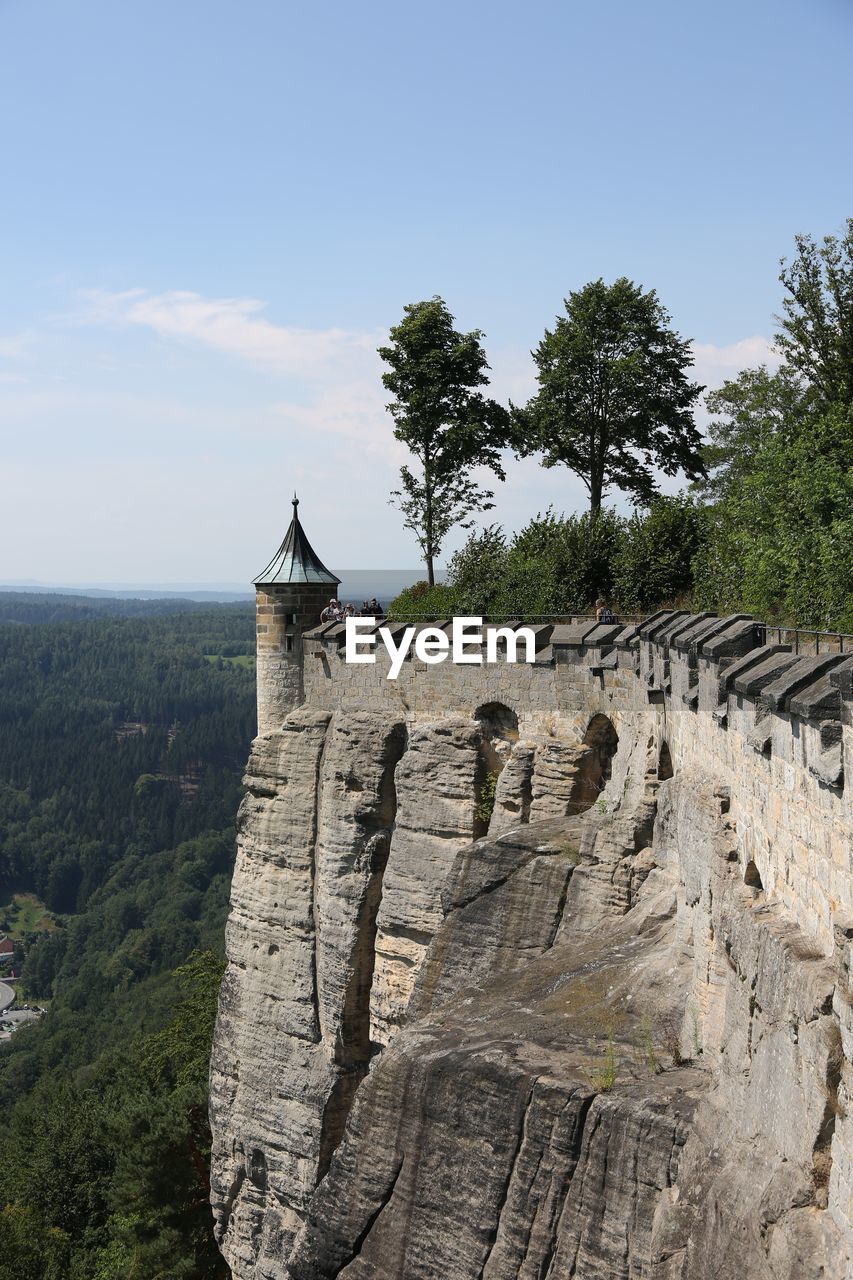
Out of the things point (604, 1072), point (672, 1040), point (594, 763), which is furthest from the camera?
point (594, 763)

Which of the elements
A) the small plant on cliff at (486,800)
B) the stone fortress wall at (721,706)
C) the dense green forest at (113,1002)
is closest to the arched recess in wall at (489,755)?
the small plant on cliff at (486,800)

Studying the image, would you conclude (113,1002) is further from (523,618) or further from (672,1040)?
(672,1040)

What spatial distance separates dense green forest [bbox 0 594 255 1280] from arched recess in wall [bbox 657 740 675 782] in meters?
18.0

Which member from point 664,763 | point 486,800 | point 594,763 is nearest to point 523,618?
point 486,800

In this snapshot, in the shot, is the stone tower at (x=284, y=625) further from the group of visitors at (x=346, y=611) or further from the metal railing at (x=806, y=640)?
the metal railing at (x=806, y=640)

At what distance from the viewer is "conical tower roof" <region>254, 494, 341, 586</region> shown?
2269 cm

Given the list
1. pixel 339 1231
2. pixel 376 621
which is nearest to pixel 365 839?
pixel 376 621

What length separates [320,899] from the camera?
21578 mm

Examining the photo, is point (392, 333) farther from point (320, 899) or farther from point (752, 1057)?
point (752, 1057)

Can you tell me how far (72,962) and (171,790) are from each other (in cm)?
6054

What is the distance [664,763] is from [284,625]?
32.7 ft

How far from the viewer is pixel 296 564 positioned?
22938mm

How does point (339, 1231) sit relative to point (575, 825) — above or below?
below

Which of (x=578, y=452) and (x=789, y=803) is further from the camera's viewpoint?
(x=578, y=452)
